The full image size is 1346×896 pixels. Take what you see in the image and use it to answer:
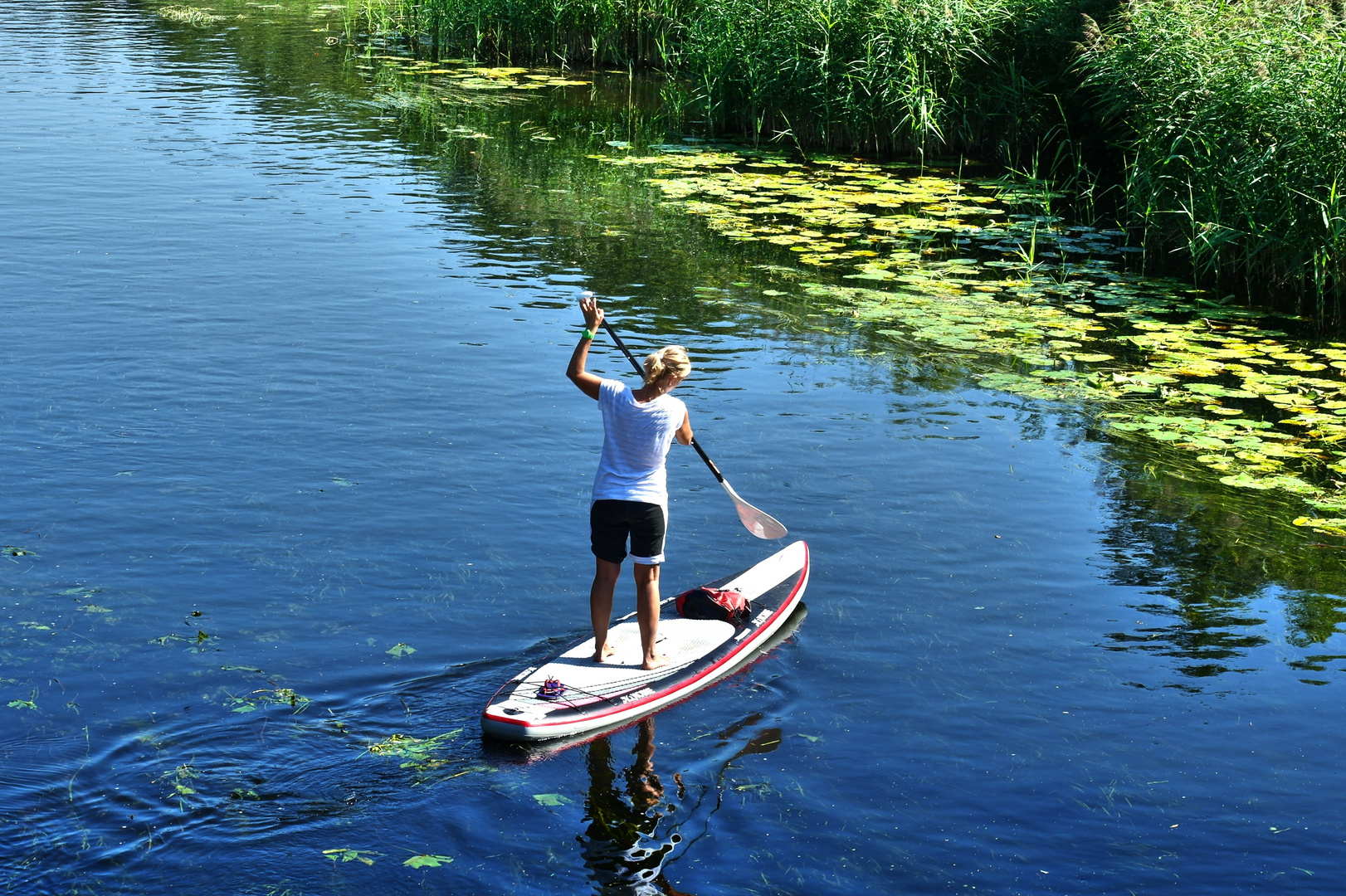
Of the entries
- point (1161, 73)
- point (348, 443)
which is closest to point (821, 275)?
point (1161, 73)

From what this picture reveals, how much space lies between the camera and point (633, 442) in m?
6.21

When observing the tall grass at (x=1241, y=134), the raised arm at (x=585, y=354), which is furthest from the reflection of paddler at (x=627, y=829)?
the tall grass at (x=1241, y=134)

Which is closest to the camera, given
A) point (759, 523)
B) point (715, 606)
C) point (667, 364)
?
point (667, 364)

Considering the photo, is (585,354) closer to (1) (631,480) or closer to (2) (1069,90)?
(1) (631,480)

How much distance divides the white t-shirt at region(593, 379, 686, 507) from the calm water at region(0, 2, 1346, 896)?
1105 mm

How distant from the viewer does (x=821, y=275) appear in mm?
14203

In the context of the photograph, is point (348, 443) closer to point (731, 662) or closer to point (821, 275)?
point (731, 662)

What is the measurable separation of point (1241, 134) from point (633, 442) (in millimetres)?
9811

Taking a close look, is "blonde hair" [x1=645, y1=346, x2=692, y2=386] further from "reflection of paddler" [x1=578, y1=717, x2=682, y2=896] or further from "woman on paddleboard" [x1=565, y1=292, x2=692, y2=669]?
"reflection of paddler" [x1=578, y1=717, x2=682, y2=896]

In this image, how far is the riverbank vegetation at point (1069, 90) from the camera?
1284cm

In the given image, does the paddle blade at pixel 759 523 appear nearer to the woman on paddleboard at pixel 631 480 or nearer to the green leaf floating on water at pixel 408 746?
the woman on paddleboard at pixel 631 480

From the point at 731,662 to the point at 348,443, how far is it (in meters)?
3.83

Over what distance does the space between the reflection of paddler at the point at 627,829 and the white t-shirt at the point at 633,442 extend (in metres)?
1.19

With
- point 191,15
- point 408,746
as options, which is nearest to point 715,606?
point 408,746
